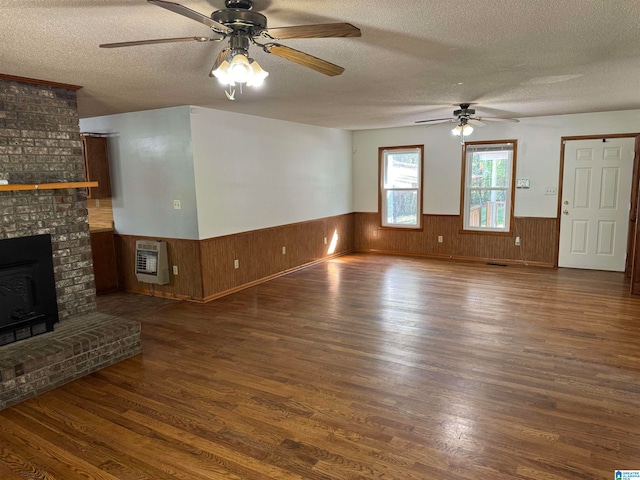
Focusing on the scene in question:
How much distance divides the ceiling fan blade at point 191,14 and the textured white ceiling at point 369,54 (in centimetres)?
20

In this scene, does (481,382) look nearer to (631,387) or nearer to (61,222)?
(631,387)

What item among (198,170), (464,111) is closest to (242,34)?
(198,170)

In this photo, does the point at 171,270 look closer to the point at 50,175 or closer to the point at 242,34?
the point at 50,175

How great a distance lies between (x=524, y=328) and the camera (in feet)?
13.3

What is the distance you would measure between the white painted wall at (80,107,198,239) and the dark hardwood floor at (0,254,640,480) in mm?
1153

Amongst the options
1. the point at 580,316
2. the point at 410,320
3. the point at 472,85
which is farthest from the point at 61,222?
the point at 580,316

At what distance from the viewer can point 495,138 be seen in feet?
22.7

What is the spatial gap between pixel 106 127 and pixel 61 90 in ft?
6.62

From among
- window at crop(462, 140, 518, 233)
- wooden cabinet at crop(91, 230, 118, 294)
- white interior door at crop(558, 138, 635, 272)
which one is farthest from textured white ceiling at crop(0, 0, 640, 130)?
window at crop(462, 140, 518, 233)

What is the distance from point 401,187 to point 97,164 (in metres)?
5.10

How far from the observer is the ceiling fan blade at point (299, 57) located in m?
2.17

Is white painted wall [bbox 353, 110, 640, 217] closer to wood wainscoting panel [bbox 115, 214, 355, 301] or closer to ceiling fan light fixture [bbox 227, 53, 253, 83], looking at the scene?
wood wainscoting panel [bbox 115, 214, 355, 301]

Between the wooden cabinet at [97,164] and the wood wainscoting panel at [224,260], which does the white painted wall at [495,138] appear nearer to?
the wood wainscoting panel at [224,260]

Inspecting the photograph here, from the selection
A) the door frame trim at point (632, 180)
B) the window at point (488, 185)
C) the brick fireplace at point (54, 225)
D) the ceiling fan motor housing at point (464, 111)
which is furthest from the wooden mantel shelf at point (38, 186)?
the door frame trim at point (632, 180)
